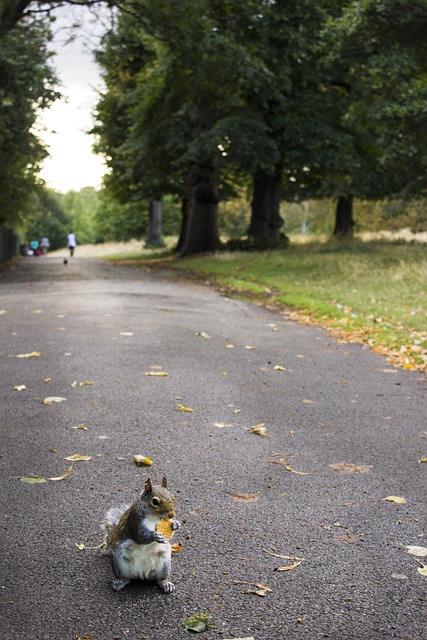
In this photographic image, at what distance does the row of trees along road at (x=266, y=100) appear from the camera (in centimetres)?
2112

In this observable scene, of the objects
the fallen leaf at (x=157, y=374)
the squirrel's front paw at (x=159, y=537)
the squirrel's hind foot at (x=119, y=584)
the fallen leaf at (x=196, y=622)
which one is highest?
the squirrel's front paw at (x=159, y=537)

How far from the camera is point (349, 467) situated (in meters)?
5.16

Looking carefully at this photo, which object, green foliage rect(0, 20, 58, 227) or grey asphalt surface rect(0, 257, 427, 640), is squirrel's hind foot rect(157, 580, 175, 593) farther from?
green foliage rect(0, 20, 58, 227)

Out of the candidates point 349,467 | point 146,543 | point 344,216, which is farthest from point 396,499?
point 344,216

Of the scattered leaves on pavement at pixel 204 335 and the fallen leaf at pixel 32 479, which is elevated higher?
the fallen leaf at pixel 32 479

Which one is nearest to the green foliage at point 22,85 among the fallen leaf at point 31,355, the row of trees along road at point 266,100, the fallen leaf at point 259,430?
the row of trees along road at point 266,100

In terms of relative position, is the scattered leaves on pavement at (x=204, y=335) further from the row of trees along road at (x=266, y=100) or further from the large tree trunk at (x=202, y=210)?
the large tree trunk at (x=202, y=210)

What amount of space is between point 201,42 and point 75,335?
1558 centimetres

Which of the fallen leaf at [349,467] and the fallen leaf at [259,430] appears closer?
the fallen leaf at [349,467]

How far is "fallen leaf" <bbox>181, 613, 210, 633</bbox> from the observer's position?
304 centimetres

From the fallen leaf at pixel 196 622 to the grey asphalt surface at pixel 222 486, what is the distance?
0.03 metres

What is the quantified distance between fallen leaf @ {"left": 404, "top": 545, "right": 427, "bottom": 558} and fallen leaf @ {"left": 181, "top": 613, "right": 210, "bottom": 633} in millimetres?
1224

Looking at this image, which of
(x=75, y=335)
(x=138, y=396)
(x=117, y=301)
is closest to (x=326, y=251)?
(x=117, y=301)

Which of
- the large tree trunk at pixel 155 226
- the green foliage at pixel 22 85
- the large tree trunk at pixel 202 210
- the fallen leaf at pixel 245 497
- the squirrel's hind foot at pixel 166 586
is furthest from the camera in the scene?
the large tree trunk at pixel 155 226
